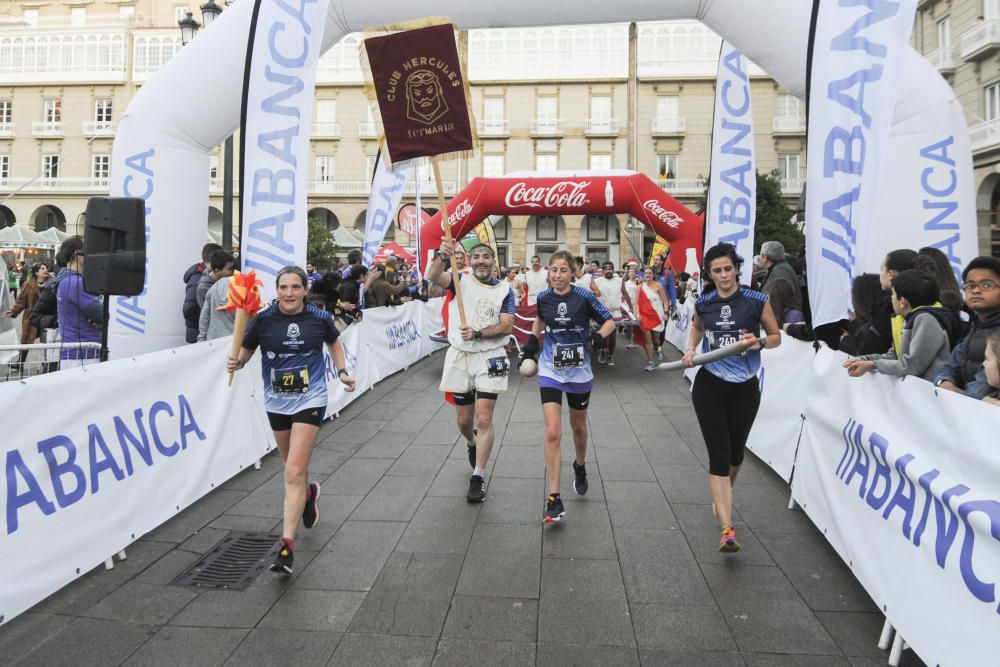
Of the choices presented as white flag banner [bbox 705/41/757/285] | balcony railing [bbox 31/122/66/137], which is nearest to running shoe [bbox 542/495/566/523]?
white flag banner [bbox 705/41/757/285]

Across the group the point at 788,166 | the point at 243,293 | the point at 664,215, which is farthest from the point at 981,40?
the point at 243,293

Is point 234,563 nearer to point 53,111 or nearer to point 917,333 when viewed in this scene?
point 917,333

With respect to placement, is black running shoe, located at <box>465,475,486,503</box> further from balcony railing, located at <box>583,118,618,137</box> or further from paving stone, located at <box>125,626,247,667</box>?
balcony railing, located at <box>583,118,618,137</box>

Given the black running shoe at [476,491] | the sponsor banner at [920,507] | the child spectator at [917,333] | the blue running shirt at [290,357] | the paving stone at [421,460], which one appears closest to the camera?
the sponsor banner at [920,507]

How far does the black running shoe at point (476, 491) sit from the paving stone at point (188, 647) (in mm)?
Answer: 2187

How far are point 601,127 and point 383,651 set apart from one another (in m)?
43.6

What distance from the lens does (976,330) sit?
3.38m

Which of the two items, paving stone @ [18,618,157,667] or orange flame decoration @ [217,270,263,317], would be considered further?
orange flame decoration @ [217,270,263,317]

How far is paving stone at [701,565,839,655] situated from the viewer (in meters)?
3.14

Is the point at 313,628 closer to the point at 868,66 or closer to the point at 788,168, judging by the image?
the point at 868,66

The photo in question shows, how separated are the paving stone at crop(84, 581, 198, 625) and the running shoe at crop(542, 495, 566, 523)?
2188 mm

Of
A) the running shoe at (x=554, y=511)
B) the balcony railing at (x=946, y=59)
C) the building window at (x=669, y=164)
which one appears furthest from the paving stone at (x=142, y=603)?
the building window at (x=669, y=164)

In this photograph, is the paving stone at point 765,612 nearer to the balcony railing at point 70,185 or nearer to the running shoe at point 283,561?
the running shoe at point 283,561

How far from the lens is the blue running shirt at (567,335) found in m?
5.06
